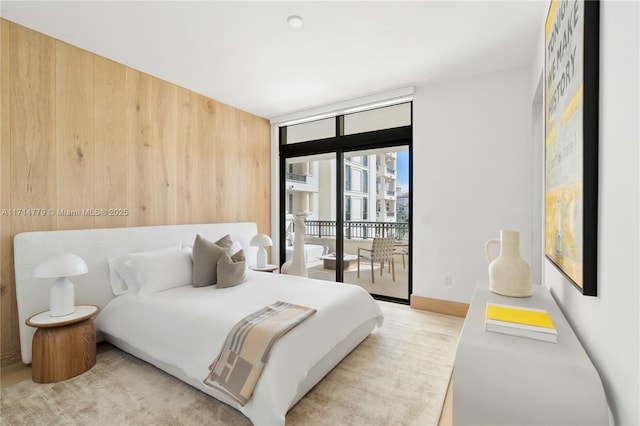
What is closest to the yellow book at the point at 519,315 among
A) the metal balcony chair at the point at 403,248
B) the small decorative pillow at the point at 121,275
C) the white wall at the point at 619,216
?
the white wall at the point at 619,216

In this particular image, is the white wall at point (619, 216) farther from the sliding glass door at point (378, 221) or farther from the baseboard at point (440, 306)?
the sliding glass door at point (378, 221)

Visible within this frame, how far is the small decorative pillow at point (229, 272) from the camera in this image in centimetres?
268

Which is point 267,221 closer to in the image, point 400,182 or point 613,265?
point 400,182

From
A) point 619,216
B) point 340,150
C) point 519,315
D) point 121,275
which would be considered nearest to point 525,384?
point 519,315

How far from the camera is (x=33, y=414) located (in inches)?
68.7

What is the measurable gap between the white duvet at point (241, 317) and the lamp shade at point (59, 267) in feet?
1.60

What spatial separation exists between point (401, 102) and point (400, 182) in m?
0.99

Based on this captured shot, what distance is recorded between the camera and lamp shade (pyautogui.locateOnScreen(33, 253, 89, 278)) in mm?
1997

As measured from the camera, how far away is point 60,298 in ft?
7.10

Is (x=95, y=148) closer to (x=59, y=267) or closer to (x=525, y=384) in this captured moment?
(x=59, y=267)

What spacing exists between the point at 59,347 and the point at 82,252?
0.78 m

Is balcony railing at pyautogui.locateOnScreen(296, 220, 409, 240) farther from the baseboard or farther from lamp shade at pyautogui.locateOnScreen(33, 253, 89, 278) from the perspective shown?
lamp shade at pyautogui.locateOnScreen(33, 253, 89, 278)

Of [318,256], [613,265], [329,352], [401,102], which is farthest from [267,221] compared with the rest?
[613,265]

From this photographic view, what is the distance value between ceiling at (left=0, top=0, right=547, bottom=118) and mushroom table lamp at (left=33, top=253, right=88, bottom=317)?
179 centimetres
